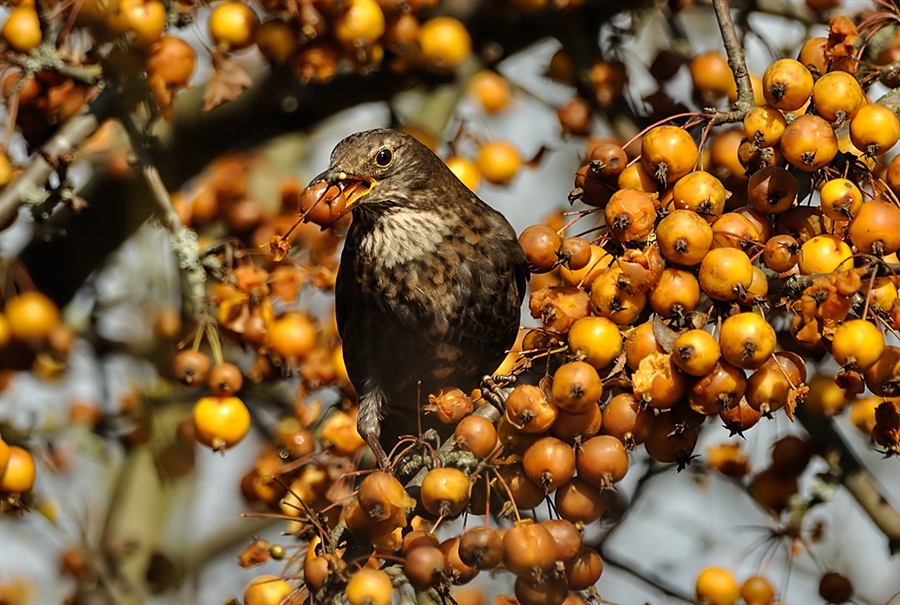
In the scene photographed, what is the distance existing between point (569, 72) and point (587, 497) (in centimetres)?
214

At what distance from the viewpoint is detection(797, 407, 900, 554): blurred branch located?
9.75ft

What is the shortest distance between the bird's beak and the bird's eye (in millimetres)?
68

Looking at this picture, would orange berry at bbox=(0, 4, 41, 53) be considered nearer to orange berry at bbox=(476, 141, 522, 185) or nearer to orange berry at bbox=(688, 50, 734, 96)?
orange berry at bbox=(476, 141, 522, 185)

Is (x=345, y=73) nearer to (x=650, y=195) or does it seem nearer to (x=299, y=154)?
(x=299, y=154)

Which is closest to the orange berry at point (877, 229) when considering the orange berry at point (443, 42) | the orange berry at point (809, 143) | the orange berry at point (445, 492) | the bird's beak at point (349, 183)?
the orange berry at point (809, 143)

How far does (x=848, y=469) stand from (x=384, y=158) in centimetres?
163

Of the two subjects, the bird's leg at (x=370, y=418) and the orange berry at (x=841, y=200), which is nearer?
the orange berry at (x=841, y=200)

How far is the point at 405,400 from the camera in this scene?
362 cm

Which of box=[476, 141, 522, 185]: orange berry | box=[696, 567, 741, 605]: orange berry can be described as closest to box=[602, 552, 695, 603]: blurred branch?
box=[696, 567, 741, 605]: orange berry

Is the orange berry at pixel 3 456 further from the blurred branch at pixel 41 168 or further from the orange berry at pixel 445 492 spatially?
the orange berry at pixel 445 492

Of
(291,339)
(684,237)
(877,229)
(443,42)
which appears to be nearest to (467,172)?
(443,42)

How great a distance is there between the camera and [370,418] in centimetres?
324

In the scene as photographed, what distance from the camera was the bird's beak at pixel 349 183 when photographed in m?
3.25

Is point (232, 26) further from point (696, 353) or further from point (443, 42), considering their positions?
point (696, 353)
